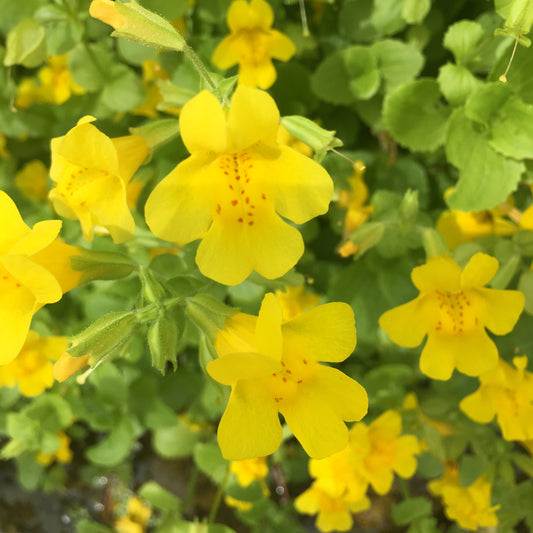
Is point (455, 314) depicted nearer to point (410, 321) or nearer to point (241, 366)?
point (410, 321)

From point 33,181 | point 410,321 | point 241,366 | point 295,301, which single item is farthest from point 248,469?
point 33,181

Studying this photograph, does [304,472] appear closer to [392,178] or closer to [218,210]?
[392,178]

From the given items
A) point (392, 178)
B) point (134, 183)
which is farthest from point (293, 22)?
point (134, 183)

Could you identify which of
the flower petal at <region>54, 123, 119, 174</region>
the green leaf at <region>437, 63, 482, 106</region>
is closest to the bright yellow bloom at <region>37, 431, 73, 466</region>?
the flower petal at <region>54, 123, 119, 174</region>

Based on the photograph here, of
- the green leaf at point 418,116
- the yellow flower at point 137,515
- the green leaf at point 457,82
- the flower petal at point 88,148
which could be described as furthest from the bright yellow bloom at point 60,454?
the green leaf at point 457,82

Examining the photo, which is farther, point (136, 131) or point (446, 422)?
point (446, 422)

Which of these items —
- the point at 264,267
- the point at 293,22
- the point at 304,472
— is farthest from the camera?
the point at 304,472
